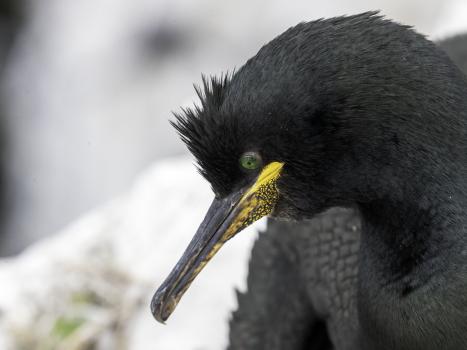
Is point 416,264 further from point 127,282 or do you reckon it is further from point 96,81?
point 96,81

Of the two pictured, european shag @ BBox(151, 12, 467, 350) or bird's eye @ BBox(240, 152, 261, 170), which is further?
bird's eye @ BBox(240, 152, 261, 170)

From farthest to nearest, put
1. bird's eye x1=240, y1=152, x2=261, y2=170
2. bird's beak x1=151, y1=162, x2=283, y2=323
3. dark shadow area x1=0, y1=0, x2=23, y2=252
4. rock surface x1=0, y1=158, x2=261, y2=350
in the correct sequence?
dark shadow area x1=0, y1=0, x2=23, y2=252 < rock surface x1=0, y1=158, x2=261, y2=350 < bird's beak x1=151, y1=162, x2=283, y2=323 < bird's eye x1=240, y1=152, x2=261, y2=170

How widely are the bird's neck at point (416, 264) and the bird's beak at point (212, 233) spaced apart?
11.2 inches

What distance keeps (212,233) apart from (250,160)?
0.95 ft

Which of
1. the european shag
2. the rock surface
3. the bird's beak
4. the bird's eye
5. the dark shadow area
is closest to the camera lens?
the european shag

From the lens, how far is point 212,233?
2760mm

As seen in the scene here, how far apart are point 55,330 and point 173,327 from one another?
63 centimetres

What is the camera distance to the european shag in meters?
2.45

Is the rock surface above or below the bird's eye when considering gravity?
below

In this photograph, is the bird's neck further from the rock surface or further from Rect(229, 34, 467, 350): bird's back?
the rock surface

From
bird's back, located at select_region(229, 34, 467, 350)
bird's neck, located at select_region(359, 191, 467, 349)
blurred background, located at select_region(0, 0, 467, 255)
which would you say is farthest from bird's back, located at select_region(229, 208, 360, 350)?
blurred background, located at select_region(0, 0, 467, 255)

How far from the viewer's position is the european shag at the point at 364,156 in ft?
Answer: 8.03

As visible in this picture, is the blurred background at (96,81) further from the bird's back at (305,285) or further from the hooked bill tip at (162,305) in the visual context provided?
the hooked bill tip at (162,305)

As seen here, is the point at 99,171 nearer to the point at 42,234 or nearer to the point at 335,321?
the point at 42,234
